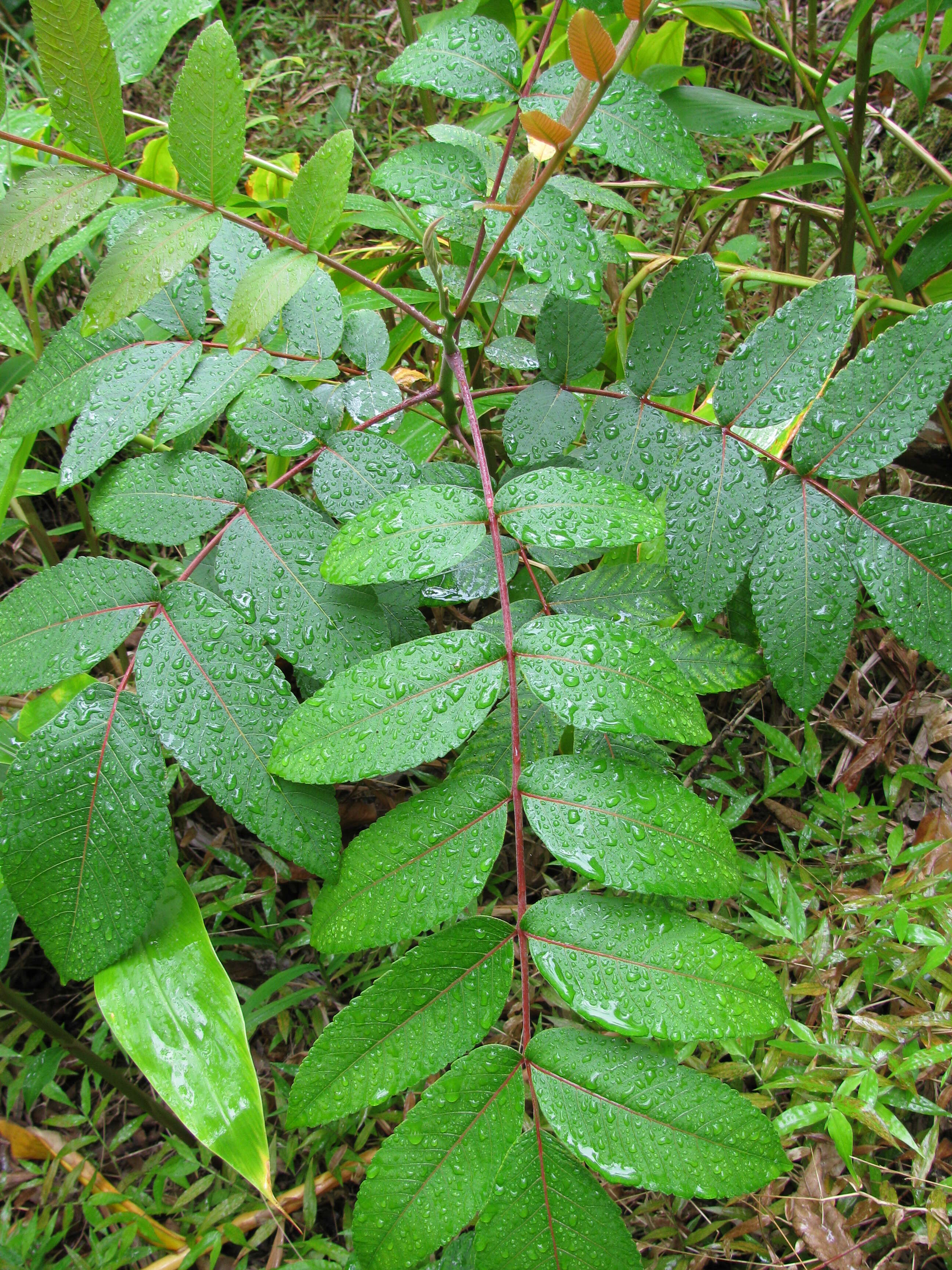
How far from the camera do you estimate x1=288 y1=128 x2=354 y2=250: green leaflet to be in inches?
38.2

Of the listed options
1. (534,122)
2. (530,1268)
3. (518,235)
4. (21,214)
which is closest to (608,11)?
(518,235)

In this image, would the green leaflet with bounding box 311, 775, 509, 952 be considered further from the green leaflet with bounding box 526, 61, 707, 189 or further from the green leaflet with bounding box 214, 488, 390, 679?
the green leaflet with bounding box 526, 61, 707, 189

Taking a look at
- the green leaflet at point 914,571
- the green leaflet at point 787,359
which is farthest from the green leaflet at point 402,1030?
the green leaflet at point 787,359

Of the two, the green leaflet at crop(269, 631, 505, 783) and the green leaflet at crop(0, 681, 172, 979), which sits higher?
the green leaflet at crop(269, 631, 505, 783)

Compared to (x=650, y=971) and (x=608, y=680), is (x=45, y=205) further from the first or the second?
(x=650, y=971)

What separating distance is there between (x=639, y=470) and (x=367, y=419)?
41 cm

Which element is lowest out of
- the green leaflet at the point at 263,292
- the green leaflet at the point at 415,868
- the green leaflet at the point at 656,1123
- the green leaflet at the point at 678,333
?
the green leaflet at the point at 656,1123

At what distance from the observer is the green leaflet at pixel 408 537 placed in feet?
2.79

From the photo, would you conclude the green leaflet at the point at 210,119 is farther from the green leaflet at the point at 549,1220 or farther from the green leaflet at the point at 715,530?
the green leaflet at the point at 549,1220

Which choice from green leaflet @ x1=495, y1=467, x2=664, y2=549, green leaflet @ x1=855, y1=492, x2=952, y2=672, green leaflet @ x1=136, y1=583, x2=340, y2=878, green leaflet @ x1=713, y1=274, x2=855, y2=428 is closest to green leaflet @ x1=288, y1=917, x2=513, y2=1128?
green leaflet @ x1=136, y1=583, x2=340, y2=878

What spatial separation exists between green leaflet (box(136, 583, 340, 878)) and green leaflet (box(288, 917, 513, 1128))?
17 cm

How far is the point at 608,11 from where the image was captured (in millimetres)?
1122

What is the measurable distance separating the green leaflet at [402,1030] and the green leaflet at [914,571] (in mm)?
647

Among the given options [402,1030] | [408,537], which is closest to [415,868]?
[402,1030]
